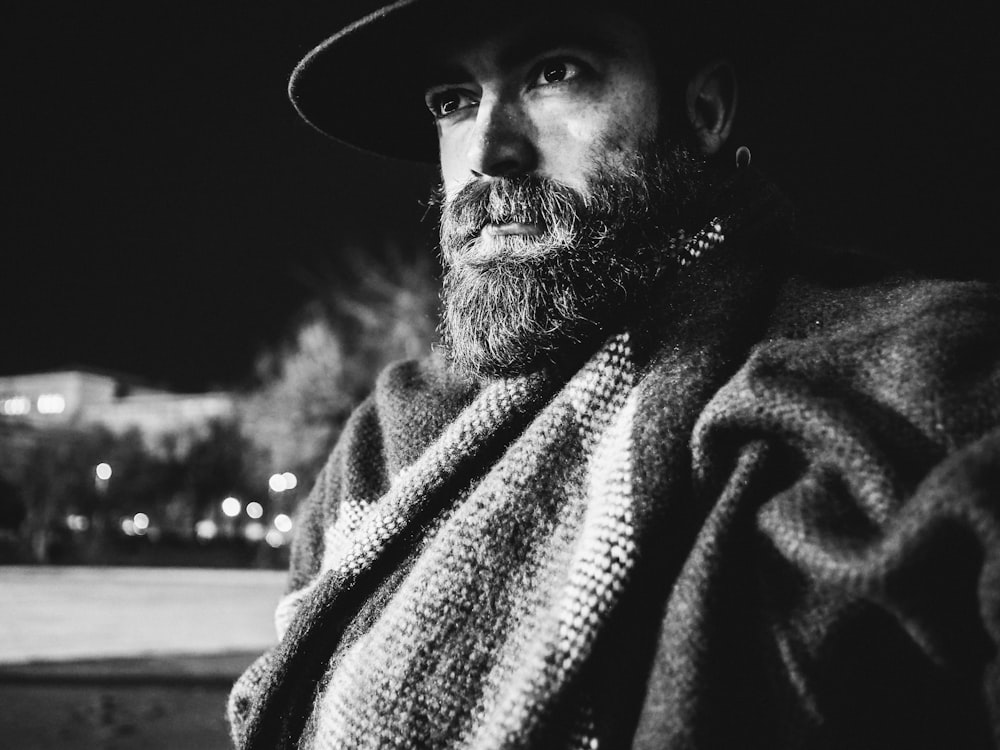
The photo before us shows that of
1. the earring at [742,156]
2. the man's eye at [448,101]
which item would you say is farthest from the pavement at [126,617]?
the earring at [742,156]

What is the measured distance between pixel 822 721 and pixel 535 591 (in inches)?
17.4

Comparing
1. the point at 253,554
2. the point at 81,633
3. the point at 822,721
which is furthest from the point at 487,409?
the point at 253,554

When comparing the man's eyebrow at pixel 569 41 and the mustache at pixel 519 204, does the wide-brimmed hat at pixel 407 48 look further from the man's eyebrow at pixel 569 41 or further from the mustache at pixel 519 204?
the mustache at pixel 519 204

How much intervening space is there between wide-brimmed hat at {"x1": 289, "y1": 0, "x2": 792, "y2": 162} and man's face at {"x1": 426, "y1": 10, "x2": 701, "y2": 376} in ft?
0.20

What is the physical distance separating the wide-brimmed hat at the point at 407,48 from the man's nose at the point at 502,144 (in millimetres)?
203

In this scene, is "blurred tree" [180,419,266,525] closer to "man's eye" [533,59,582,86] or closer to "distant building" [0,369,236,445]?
"distant building" [0,369,236,445]

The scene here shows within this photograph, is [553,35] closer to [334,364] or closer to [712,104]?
[712,104]

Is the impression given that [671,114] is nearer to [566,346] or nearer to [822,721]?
[566,346]

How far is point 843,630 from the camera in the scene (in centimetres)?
109

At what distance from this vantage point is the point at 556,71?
171 cm

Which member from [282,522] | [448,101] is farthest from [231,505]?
[448,101]

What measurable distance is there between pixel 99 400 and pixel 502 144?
10574 cm

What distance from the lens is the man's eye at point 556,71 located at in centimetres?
170

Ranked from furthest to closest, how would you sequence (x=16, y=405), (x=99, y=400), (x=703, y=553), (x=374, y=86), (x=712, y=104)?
1. (x=16, y=405)
2. (x=99, y=400)
3. (x=374, y=86)
4. (x=712, y=104)
5. (x=703, y=553)
